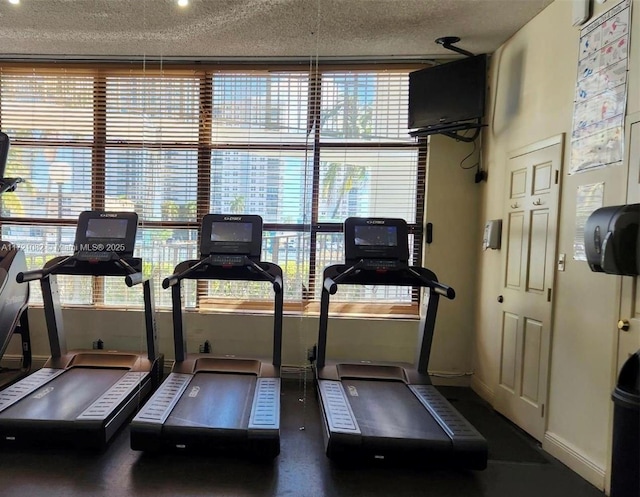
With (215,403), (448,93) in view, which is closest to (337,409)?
(215,403)

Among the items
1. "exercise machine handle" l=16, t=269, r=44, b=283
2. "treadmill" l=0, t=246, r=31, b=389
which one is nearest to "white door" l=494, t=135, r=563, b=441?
"exercise machine handle" l=16, t=269, r=44, b=283

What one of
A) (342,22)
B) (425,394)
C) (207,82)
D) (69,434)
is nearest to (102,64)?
(207,82)

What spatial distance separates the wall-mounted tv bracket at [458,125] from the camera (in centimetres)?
347

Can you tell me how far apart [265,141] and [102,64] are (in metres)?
1.87

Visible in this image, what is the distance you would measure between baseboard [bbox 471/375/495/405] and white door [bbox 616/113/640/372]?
1489 mm

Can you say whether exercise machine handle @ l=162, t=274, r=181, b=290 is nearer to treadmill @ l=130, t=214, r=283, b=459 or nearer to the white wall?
treadmill @ l=130, t=214, r=283, b=459

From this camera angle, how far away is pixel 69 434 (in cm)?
248

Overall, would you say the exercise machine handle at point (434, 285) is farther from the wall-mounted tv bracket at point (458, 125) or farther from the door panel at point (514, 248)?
the wall-mounted tv bracket at point (458, 125)

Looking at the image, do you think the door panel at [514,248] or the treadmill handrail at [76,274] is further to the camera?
the treadmill handrail at [76,274]

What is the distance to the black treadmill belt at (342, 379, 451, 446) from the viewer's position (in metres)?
2.46

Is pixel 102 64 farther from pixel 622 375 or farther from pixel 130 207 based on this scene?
pixel 622 375

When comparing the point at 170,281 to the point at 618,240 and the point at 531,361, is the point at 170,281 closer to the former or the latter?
the point at 531,361

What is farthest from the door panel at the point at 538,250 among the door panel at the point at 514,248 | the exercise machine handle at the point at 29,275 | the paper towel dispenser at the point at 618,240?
the exercise machine handle at the point at 29,275

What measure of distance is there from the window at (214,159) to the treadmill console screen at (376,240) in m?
0.62
